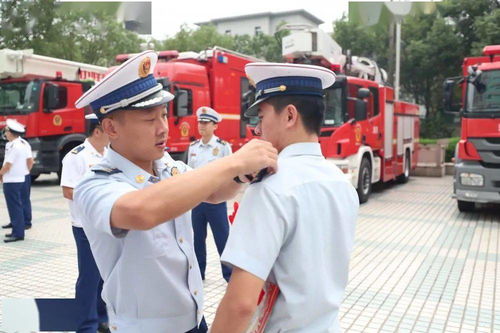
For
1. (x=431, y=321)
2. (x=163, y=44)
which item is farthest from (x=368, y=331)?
(x=163, y=44)

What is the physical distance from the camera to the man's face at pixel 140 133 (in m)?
1.61

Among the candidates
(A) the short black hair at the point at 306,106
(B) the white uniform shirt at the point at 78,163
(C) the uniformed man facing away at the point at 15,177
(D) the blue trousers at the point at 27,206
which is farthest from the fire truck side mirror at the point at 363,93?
(A) the short black hair at the point at 306,106

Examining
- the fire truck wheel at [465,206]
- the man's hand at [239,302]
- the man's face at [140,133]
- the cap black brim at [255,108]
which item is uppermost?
the cap black brim at [255,108]

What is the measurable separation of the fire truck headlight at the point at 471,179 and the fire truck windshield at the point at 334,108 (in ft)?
7.71

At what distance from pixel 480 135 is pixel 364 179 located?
Answer: 2724mm

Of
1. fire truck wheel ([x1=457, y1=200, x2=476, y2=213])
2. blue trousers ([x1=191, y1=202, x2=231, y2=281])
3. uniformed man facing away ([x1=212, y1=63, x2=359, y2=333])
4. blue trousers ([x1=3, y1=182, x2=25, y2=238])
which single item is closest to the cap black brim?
uniformed man facing away ([x1=212, y1=63, x2=359, y2=333])

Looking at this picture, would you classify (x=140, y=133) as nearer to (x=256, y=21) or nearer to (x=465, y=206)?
(x=465, y=206)

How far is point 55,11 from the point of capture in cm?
1884

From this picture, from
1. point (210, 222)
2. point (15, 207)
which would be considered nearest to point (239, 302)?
point (210, 222)

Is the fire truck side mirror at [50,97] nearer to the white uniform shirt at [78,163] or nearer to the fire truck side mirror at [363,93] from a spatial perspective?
the fire truck side mirror at [363,93]

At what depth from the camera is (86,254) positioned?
345cm

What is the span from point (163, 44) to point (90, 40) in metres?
10.2

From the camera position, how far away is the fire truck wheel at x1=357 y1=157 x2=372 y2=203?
9.85 meters

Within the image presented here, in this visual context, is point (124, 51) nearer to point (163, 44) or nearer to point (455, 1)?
point (163, 44)
